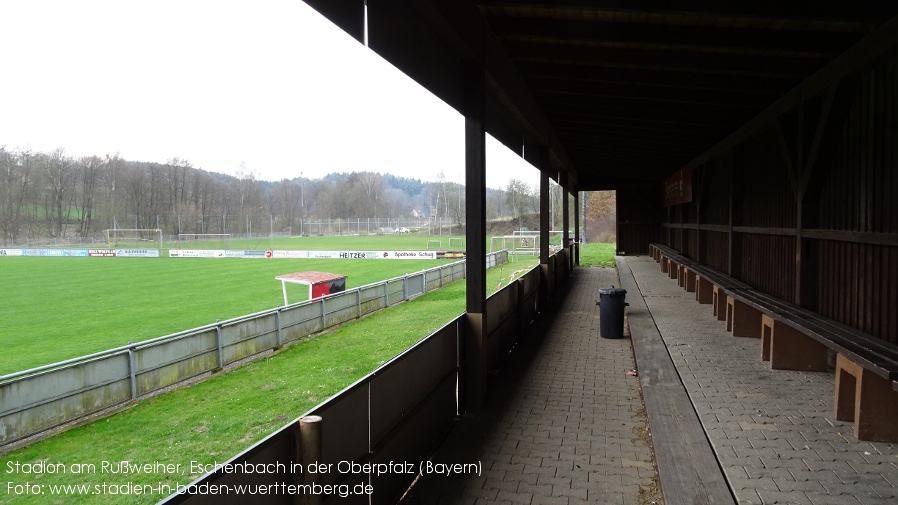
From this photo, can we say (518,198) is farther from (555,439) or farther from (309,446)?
(309,446)

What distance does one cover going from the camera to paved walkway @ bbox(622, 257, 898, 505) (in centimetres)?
335

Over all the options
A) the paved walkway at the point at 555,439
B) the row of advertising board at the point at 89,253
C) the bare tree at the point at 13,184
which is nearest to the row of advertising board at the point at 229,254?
the row of advertising board at the point at 89,253

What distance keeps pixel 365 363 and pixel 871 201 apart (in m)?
8.83

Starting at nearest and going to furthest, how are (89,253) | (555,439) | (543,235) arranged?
(555,439), (543,235), (89,253)

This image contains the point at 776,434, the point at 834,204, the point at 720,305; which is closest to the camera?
the point at 776,434

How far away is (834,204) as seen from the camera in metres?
5.31

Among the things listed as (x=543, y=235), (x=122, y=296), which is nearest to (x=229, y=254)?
(x=122, y=296)

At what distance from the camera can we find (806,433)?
13.9ft

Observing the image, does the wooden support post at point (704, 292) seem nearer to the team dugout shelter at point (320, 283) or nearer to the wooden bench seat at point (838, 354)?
the wooden bench seat at point (838, 354)

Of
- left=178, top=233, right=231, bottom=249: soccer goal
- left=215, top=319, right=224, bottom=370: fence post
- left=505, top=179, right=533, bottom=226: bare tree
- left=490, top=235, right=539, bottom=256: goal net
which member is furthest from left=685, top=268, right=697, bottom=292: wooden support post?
left=178, top=233, right=231, bottom=249: soccer goal

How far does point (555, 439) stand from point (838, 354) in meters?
2.39

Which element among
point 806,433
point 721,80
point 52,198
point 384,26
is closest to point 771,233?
point 721,80

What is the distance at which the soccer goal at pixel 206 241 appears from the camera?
55.4m

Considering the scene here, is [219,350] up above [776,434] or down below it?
below
